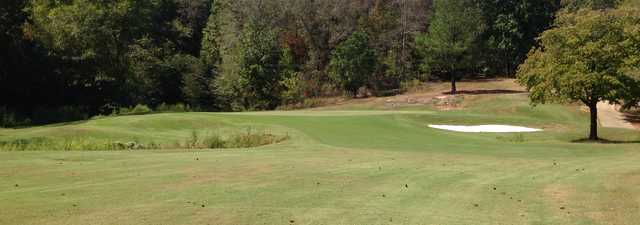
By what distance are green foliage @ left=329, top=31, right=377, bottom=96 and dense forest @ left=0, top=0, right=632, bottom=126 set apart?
16 centimetres

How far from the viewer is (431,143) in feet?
95.1

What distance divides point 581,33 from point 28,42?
4355 cm

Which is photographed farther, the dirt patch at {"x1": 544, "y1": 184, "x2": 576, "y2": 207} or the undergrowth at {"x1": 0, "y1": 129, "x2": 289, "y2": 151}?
the undergrowth at {"x1": 0, "y1": 129, "x2": 289, "y2": 151}

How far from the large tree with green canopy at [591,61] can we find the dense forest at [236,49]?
35.8 metres

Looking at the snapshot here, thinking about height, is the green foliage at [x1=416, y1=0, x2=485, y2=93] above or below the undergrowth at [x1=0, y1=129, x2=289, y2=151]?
above

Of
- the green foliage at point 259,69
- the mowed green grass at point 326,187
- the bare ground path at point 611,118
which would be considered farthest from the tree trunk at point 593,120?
the green foliage at point 259,69

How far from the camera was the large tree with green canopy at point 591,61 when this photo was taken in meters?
31.5

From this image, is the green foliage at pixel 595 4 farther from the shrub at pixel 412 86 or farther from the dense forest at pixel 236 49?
the shrub at pixel 412 86

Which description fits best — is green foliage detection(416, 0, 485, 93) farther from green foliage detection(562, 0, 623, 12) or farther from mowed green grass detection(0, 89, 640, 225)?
mowed green grass detection(0, 89, 640, 225)

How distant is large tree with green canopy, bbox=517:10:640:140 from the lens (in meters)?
31.5

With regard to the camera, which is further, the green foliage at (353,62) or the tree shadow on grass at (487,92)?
the green foliage at (353,62)

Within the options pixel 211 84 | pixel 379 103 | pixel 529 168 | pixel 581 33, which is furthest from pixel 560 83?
pixel 211 84

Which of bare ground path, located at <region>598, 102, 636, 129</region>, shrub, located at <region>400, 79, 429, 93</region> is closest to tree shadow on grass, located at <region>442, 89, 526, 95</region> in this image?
shrub, located at <region>400, 79, 429, 93</region>

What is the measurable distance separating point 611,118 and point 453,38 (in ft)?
72.9
